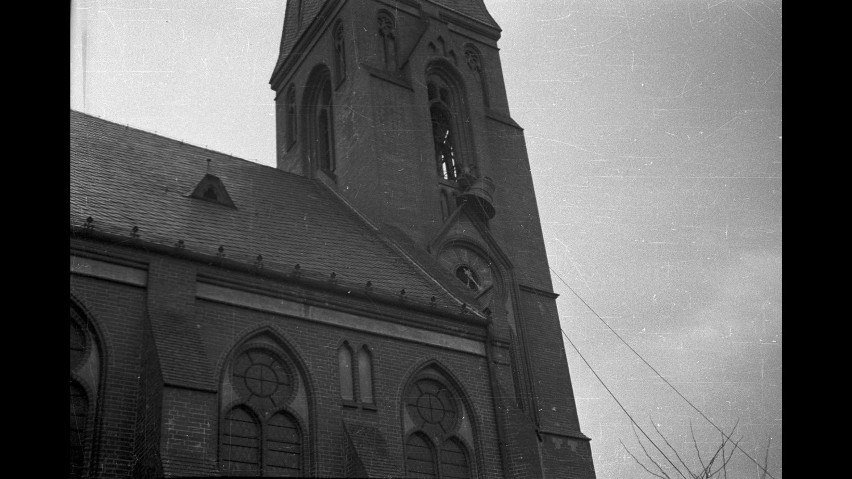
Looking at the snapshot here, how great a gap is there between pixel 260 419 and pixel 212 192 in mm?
6154

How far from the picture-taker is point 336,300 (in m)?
16.3

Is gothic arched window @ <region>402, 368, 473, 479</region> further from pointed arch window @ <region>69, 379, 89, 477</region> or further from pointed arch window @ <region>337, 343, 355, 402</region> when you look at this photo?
pointed arch window @ <region>69, 379, 89, 477</region>

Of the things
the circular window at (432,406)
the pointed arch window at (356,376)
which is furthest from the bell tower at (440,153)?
the pointed arch window at (356,376)

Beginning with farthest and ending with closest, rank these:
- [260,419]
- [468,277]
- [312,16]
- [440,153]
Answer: [312,16]
[440,153]
[468,277]
[260,419]

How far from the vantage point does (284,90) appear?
31.5 metres

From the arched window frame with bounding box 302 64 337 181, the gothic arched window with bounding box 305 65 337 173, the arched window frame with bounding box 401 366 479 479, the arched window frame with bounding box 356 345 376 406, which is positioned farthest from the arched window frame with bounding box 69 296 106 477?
the gothic arched window with bounding box 305 65 337 173

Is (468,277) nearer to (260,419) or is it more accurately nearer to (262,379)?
(262,379)

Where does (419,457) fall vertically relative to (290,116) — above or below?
below

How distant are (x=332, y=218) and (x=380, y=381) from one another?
6.25 meters

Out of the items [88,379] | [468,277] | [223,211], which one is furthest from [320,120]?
[88,379]

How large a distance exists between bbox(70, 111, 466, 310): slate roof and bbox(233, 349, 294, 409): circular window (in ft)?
6.03

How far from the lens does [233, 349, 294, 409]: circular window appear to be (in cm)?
1456
